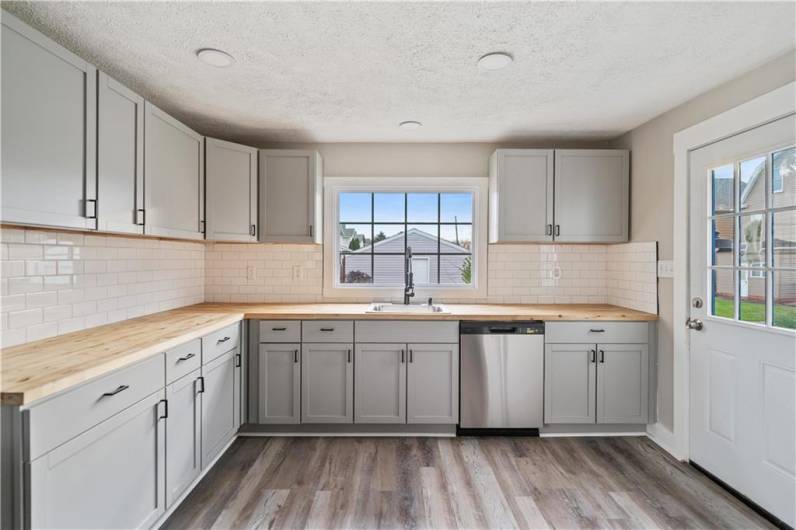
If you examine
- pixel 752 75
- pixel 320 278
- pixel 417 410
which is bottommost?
pixel 417 410

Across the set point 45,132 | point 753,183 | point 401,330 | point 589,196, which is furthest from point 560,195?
point 45,132

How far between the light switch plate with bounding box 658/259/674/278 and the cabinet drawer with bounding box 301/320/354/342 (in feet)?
7.23

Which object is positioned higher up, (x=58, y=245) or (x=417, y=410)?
(x=58, y=245)

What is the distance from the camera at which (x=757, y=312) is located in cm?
200

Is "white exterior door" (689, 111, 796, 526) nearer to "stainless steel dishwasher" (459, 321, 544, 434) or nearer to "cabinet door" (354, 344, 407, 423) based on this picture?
"stainless steel dishwasher" (459, 321, 544, 434)

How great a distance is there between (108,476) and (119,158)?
145 cm

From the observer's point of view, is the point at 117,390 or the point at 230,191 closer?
the point at 117,390

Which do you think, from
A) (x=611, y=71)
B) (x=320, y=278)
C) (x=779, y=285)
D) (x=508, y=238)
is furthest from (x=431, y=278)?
(x=779, y=285)

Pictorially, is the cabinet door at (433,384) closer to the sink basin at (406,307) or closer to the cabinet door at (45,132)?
the sink basin at (406,307)

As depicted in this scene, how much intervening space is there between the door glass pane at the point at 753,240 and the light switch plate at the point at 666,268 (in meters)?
0.49

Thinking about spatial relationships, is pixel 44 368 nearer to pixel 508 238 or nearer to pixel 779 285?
pixel 508 238

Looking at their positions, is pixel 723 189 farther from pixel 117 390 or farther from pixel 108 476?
pixel 108 476

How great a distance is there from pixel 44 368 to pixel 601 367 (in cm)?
309

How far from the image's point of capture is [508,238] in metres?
3.08
